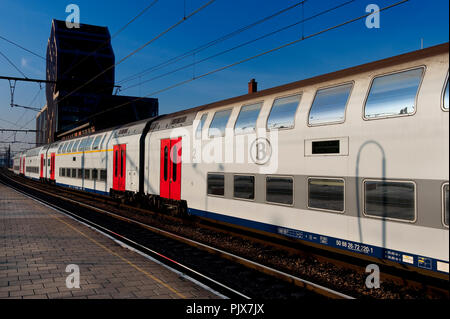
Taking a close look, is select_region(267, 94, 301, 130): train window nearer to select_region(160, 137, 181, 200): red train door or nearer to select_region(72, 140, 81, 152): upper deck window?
select_region(160, 137, 181, 200): red train door

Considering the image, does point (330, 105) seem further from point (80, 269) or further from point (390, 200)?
point (80, 269)

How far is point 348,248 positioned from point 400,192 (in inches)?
65.9

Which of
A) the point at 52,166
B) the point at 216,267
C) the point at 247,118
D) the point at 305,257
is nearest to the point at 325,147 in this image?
the point at 305,257

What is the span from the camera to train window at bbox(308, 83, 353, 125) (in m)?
7.76

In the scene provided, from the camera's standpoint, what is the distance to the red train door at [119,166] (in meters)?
18.8

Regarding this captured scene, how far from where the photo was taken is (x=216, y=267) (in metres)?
8.41

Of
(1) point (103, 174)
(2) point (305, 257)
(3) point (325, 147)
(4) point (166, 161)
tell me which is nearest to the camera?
(3) point (325, 147)

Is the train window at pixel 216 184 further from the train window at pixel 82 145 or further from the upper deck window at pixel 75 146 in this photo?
the upper deck window at pixel 75 146

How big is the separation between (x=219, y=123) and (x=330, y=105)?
4431 mm

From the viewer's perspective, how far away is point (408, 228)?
6.27m

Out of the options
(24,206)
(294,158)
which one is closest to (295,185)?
(294,158)

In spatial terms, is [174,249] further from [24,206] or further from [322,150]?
[24,206]

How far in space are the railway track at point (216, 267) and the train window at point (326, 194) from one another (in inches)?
68.7
